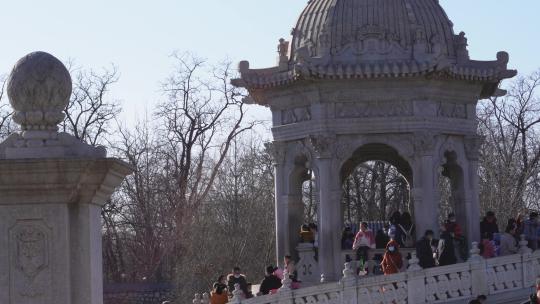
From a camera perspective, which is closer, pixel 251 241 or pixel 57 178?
pixel 57 178

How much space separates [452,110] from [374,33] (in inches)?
104

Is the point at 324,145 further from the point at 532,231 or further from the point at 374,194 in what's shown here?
the point at 374,194

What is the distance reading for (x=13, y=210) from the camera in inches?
355

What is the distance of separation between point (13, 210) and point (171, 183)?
36.2 meters

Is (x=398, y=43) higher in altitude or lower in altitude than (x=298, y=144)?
higher

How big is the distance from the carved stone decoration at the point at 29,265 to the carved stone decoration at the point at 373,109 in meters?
18.5

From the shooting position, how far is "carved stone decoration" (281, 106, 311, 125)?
1090 inches

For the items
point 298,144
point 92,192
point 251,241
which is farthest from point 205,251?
point 92,192

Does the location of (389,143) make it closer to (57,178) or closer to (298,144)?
(298,144)

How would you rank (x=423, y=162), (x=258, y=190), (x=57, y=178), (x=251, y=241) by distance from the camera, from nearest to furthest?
(x=57, y=178) < (x=423, y=162) < (x=251, y=241) < (x=258, y=190)

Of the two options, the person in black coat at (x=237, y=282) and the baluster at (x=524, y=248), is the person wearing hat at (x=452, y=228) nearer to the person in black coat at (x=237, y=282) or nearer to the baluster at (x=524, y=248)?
the baluster at (x=524, y=248)

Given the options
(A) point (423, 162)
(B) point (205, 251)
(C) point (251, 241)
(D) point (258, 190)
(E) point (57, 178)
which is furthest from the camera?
(D) point (258, 190)

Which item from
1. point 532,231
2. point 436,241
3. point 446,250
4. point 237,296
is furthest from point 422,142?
point 237,296

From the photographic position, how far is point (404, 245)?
27.3 meters
